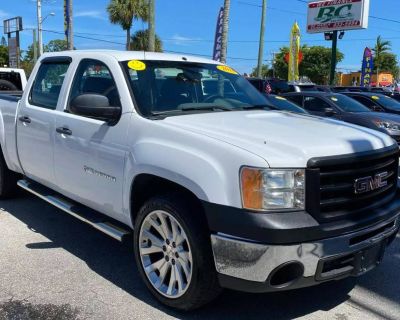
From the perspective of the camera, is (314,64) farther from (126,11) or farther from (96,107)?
(96,107)

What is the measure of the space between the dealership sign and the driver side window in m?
31.8

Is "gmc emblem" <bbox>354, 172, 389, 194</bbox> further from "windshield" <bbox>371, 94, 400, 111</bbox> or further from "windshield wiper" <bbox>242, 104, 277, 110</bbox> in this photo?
"windshield" <bbox>371, 94, 400, 111</bbox>

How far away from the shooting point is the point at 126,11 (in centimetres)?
4159

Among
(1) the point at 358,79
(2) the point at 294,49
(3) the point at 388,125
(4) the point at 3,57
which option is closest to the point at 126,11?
(2) the point at 294,49

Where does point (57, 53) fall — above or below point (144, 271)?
above

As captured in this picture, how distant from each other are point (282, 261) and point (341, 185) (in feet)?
2.13

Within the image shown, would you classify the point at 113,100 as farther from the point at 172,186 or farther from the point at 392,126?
the point at 392,126

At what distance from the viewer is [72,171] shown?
4.52 meters

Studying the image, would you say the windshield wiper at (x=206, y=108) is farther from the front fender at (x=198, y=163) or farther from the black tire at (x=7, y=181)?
the black tire at (x=7, y=181)

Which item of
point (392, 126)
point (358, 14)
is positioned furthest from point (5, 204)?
point (358, 14)

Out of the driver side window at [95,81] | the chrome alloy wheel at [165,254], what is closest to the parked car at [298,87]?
the driver side window at [95,81]

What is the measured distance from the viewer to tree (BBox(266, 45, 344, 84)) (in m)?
82.3

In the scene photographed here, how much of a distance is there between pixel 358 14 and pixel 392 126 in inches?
991

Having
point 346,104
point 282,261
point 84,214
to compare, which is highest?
point 346,104
